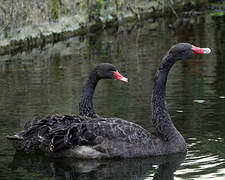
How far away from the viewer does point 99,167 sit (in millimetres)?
8070

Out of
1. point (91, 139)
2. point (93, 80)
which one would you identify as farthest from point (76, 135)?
point (93, 80)

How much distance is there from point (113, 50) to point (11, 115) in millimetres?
7313

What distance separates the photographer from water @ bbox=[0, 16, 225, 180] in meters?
7.99

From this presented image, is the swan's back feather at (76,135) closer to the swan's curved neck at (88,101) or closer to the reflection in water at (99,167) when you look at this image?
the reflection in water at (99,167)

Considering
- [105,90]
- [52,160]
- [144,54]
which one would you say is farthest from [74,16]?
[52,160]

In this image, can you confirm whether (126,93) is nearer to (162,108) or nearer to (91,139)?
(162,108)

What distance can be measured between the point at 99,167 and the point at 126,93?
4086 millimetres

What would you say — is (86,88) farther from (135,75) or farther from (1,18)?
(1,18)

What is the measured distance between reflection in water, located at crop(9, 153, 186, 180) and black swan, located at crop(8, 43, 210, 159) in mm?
96

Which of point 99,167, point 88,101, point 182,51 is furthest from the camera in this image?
point 88,101

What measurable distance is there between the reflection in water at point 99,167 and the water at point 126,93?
1 cm

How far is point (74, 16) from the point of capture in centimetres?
2091

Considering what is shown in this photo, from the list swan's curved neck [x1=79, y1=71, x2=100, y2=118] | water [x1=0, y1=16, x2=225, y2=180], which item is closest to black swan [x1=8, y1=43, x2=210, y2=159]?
water [x1=0, y1=16, x2=225, y2=180]

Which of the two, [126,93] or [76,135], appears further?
[126,93]
